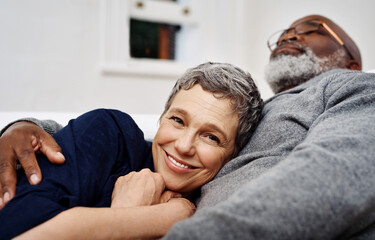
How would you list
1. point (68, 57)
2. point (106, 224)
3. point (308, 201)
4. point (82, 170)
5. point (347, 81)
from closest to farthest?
1. point (308, 201)
2. point (106, 224)
3. point (82, 170)
4. point (347, 81)
5. point (68, 57)

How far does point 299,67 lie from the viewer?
5.38ft

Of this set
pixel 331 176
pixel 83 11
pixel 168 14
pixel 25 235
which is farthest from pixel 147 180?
pixel 168 14

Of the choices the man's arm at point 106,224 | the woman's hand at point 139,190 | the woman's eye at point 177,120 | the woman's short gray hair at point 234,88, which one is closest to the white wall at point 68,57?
the woman's short gray hair at point 234,88

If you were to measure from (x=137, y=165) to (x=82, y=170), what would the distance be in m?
0.23

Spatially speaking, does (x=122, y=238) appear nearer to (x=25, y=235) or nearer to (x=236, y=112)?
(x=25, y=235)

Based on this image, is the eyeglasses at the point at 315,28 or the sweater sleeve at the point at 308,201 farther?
the eyeglasses at the point at 315,28

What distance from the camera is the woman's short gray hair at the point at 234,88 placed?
0.96 meters

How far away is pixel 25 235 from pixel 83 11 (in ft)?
7.85

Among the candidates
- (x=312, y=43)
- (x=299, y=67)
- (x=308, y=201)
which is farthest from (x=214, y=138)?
(x=312, y=43)

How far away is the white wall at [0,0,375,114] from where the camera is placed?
95.2 inches

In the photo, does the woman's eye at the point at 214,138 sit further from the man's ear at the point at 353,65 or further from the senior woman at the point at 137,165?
the man's ear at the point at 353,65

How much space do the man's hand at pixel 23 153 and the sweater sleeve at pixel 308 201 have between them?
18.4 inches

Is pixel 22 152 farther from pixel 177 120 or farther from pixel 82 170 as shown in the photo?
pixel 177 120

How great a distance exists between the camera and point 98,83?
2646 millimetres
